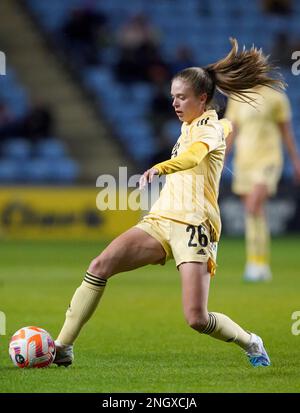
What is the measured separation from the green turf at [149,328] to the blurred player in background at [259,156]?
509 millimetres

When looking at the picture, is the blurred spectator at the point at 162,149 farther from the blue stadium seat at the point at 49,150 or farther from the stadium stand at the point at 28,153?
the blue stadium seat at the point at 49,150

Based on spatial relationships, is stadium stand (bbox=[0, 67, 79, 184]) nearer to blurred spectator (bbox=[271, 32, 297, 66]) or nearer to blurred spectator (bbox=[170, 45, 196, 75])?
blurred spectator (bbox=[170, 45, 196, 75])

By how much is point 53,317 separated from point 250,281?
373 centimetres

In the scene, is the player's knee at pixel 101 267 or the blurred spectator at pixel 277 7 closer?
the player's knee at pixel 101 267

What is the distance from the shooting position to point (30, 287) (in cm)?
1134

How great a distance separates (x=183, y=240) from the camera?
622 centimetres

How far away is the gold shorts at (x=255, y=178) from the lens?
482 inches

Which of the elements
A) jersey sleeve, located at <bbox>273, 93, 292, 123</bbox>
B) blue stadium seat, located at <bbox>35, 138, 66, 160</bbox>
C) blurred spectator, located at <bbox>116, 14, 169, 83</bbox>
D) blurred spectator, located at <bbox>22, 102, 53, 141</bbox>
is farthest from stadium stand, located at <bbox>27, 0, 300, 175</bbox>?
jersey sleeve, located at <bbox>273, 93, 292, 123</bbox>

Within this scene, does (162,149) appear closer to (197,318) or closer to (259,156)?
(259,156)

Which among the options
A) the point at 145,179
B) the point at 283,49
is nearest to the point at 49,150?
the point at 283,49

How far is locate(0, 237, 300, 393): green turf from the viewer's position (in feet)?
19.2

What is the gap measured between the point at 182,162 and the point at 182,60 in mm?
15572

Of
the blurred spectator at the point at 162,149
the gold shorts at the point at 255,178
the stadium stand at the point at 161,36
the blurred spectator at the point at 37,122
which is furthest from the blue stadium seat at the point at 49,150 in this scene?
the gold shorts at the point at 255,178

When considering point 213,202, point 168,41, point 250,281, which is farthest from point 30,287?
point 168,41
